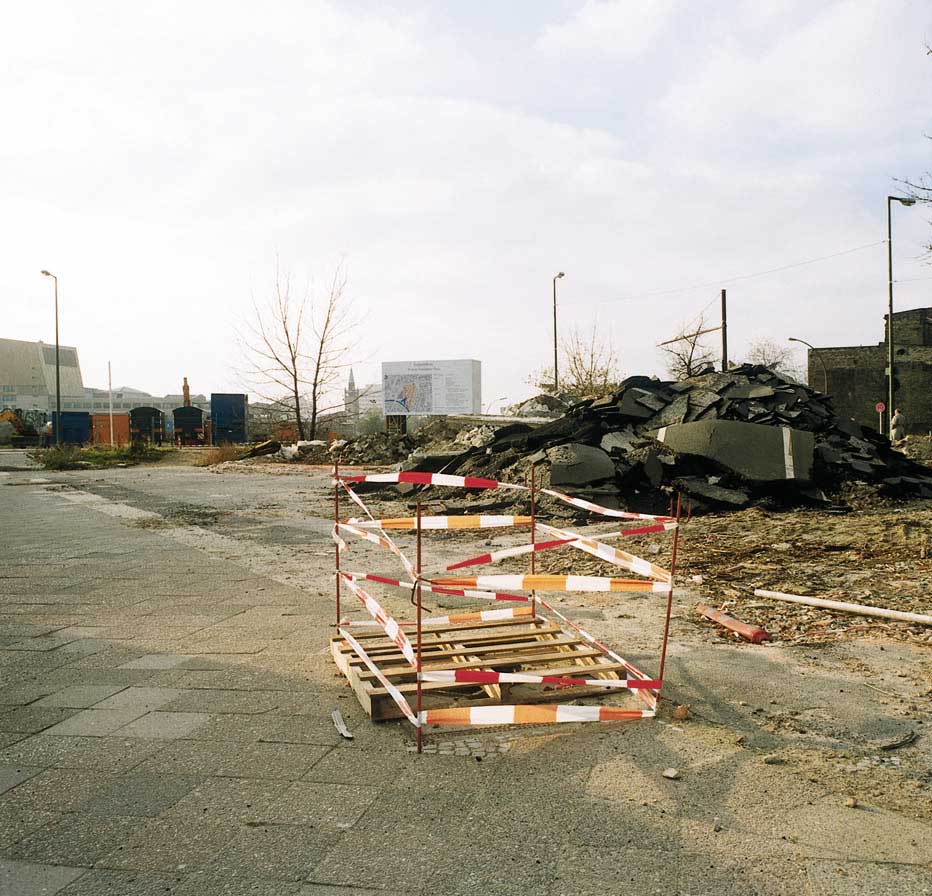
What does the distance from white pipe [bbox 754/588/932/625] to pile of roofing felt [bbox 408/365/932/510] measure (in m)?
5.38

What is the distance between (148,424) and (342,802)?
37.7 metres

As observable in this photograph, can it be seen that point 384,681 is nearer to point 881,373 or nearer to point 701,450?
point 701,450

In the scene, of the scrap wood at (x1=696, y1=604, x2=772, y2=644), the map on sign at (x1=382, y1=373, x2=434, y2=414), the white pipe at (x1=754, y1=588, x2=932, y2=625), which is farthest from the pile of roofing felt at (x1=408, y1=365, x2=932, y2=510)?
the map on sign at (x1=382, y1=373, x2=434, y2=414)

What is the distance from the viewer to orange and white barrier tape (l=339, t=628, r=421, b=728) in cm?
379

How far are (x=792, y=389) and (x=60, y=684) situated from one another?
14586mm

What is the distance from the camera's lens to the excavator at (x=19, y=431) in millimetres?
44625

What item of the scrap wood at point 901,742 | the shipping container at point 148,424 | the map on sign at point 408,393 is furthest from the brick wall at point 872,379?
the scrap wood at point 901,742

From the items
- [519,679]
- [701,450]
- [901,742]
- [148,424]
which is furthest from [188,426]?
[901,742]

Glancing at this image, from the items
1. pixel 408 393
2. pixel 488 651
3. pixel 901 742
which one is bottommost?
pixel 901 742

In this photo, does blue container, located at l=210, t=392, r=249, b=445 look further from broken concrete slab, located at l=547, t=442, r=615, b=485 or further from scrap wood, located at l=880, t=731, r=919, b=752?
scrap wood, located at l=880, t=731, r=919, b=752

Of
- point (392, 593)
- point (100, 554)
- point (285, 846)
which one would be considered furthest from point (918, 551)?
point (100, 554)

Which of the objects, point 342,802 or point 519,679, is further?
point 519,679

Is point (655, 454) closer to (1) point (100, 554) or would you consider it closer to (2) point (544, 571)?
(2) point (544, 571)

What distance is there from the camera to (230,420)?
123 ft
